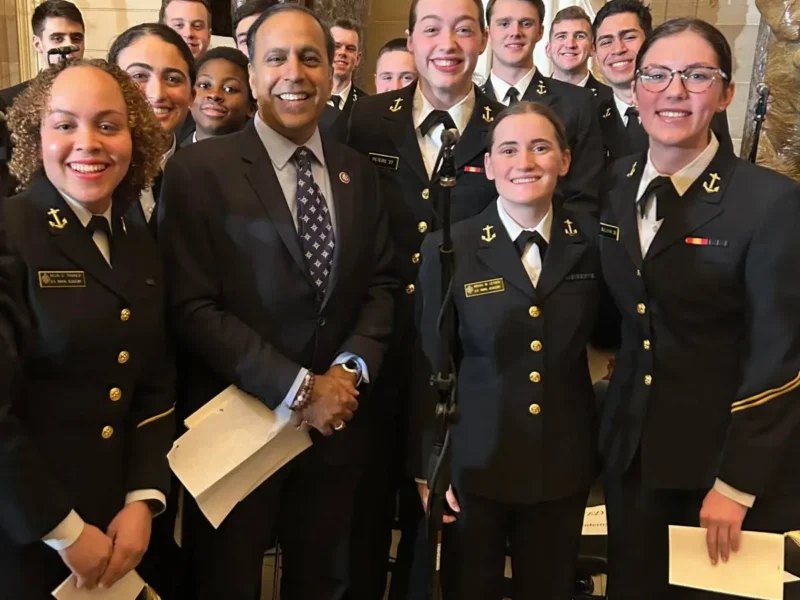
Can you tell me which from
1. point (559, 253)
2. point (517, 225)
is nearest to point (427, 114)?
point (517, 225)

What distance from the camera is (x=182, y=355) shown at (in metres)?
1.79

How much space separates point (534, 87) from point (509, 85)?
0.09m

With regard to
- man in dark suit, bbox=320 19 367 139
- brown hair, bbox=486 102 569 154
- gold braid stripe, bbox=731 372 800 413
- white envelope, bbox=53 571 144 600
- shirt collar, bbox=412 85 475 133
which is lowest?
white envelope, bbox=53 571 144 600

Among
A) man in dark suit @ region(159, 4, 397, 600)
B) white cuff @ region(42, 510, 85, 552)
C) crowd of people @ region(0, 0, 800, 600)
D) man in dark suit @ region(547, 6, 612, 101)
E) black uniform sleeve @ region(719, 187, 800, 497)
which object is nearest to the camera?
white cuff @ region(42, 510, 85, 552)

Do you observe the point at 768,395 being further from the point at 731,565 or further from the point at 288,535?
the point at 288,535

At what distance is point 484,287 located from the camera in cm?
172

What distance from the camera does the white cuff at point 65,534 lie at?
130cm

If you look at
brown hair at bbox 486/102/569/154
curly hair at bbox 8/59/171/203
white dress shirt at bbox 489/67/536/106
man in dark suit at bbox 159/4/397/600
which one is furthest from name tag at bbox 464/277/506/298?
white dress shirt at bbox 489/67/536/106

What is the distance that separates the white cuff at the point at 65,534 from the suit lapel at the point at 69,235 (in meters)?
0.40

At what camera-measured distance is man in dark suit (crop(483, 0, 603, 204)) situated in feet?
7.24

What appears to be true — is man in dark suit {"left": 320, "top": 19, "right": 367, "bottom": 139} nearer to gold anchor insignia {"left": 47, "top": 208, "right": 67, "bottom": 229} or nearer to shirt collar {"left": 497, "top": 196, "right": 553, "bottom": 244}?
shirt collar {"left": 497, "top": 196, "right": 553, "bottom": 244}

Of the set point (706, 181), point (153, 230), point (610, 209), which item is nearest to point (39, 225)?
point (153, 230)

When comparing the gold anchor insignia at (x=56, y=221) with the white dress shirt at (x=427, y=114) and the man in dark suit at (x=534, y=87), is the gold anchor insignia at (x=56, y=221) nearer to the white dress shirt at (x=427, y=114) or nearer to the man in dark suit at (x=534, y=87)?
the white dress shirt at (x=427, y=114)

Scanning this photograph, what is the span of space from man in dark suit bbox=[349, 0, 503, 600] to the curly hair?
2.19 feet
